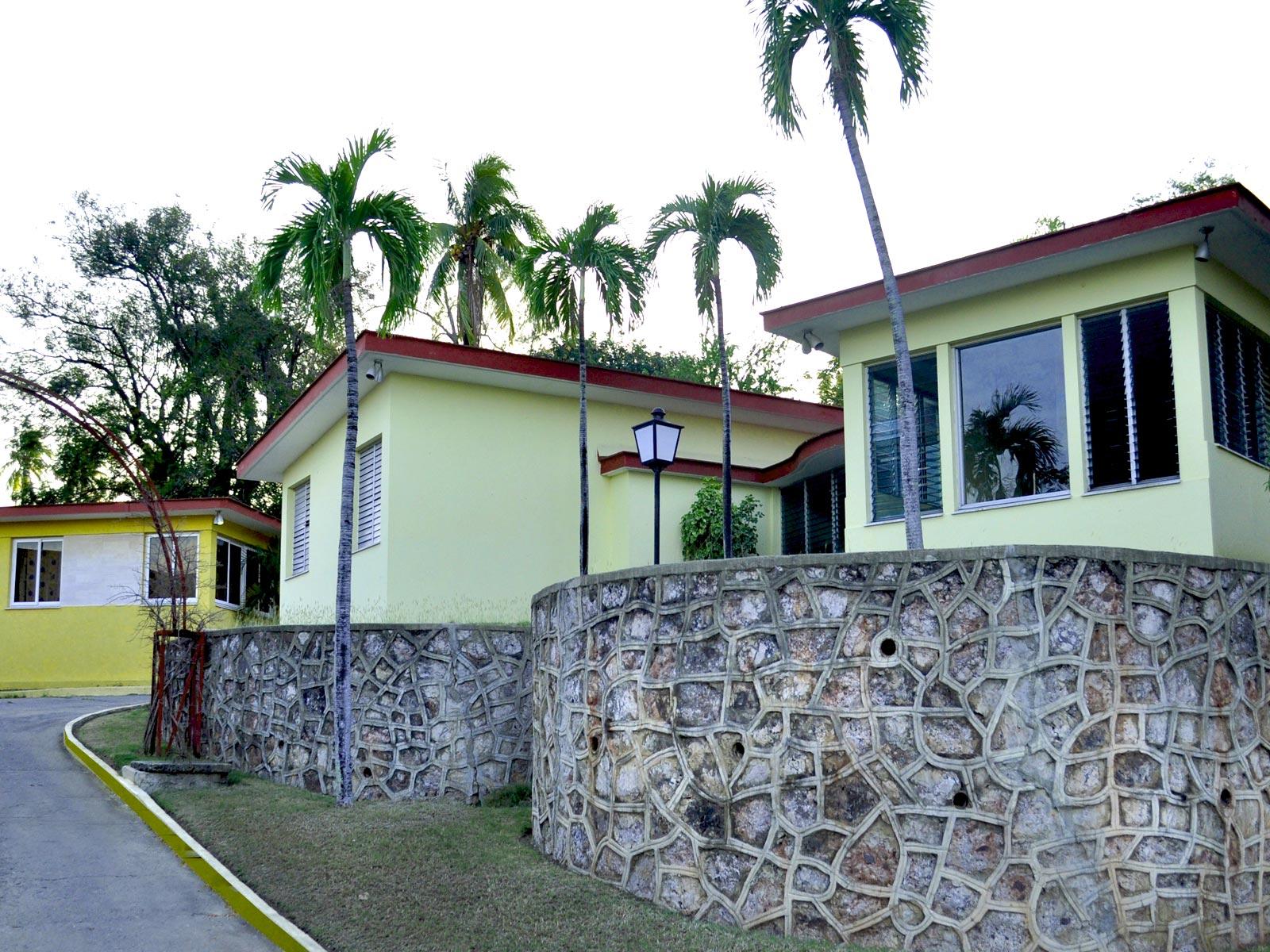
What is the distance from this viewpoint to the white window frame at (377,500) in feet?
53.3

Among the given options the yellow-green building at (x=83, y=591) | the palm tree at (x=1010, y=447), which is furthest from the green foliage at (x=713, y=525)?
the yellow-green building at (x=83, y=591)

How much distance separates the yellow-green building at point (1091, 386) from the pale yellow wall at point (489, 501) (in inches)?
196

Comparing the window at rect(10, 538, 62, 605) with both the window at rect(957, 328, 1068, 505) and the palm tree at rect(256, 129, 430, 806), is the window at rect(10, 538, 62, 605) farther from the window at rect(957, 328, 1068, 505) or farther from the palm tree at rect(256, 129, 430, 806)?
the window at rect(957, 328, 1068, 505)

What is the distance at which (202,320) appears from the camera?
3512 cm

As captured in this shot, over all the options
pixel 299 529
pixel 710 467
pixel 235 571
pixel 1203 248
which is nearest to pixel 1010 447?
pixel 1203 248

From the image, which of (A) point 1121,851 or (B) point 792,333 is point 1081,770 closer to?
(A) point 1121,851

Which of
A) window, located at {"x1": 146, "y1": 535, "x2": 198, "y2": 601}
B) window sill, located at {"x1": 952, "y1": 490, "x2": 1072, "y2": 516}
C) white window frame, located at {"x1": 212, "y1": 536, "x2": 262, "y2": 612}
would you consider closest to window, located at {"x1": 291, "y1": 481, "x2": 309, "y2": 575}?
window, located at {"x1": 146, "y1": 535, "x2": 198, "y2": 601}

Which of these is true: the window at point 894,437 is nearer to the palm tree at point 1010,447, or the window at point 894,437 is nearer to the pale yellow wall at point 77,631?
the palm tree at point 1010,447

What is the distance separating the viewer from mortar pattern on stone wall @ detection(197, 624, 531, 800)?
41.7 feet

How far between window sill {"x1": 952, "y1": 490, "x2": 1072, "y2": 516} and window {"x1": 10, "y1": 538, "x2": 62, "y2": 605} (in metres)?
22.5

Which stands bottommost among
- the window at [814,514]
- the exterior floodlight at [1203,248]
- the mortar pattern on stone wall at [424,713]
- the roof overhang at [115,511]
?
the mortar pattern on stone wall at [424,713]

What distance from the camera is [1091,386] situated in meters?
11.3

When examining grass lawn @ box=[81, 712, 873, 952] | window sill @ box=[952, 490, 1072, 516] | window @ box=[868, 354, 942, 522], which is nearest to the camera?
grass lawn @ box=[81, 712, 873, 952]

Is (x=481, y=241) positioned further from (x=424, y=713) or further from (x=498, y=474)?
(x=424, y=713)
